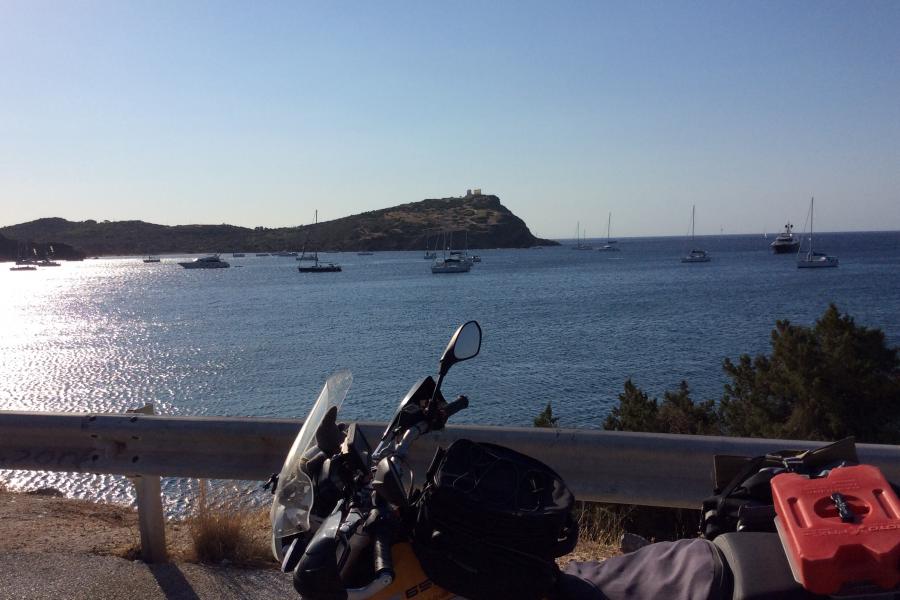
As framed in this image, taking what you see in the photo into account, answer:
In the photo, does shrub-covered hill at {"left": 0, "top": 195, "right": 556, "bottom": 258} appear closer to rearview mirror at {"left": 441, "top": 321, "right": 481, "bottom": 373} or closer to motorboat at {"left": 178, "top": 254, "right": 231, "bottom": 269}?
→ motorboat at {"left": 178, "top": 254, "right": 231, "bottom": 269}

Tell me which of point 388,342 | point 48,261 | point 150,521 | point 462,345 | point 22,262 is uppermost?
point 462,345

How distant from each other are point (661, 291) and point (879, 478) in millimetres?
60756

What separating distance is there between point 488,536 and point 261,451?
2628 millimetres

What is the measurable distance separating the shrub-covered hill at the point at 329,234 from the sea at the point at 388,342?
8306 centimetres

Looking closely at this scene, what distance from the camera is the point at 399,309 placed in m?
48.2

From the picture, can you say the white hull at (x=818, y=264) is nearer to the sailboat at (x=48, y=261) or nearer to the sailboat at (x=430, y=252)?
the sailboat at (x=430, y=252)

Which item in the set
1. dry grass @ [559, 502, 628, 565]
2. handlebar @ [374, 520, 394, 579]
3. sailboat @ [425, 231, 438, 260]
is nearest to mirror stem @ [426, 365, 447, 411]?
handlebar @ [374, 520, 394, 579]

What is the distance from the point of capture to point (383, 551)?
1.98m

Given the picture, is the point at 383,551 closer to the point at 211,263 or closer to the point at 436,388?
the point at 436,388

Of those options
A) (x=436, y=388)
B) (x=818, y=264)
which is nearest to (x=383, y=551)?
(x=436, y=388)

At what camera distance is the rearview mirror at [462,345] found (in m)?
Answer: 2.50

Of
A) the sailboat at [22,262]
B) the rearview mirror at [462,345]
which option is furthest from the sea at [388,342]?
the sailboat at [22,262]

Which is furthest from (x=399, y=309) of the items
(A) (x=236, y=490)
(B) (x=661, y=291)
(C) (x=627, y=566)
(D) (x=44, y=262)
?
(D) (x=44, y=262)

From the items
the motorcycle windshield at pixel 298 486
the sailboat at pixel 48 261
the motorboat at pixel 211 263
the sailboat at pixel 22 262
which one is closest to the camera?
the motorcycle windshield at pixel 298 486
